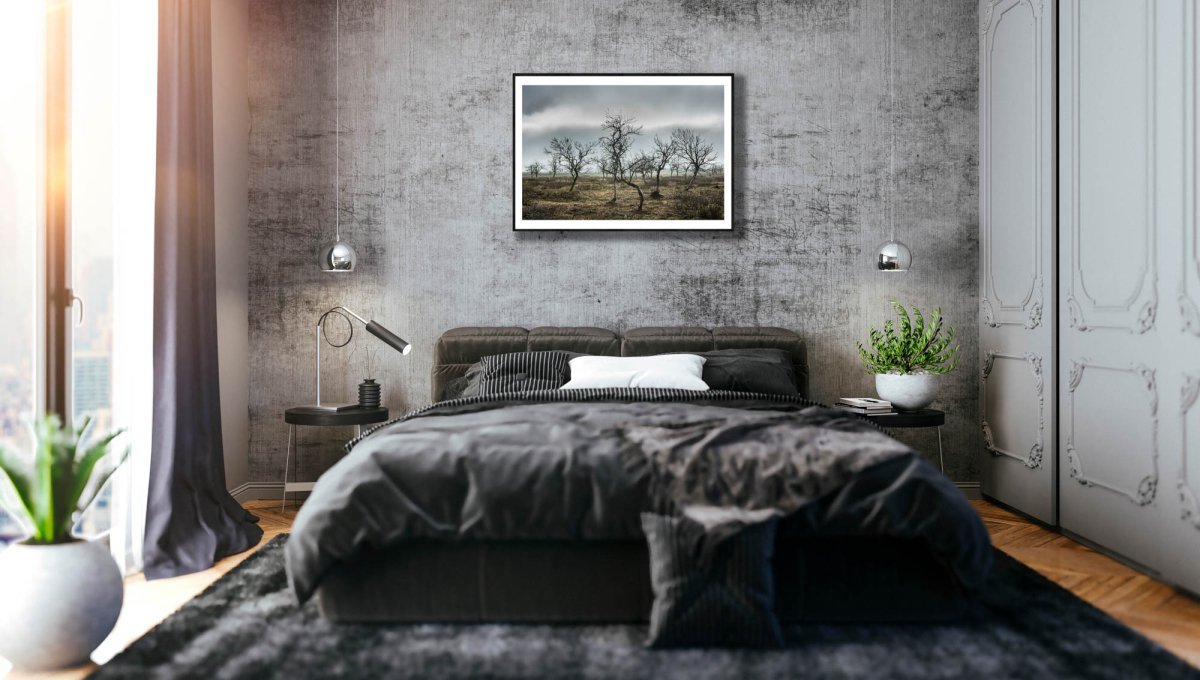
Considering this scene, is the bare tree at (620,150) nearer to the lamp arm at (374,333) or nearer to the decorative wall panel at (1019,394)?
the lamp arm at (374,333)

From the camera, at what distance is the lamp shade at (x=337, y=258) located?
4.20m

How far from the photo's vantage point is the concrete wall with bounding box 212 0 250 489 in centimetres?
420

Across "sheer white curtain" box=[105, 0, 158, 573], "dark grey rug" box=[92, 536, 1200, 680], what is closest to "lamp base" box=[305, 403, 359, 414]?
"sheer white curtain" box=[105, 0, 158, 573]

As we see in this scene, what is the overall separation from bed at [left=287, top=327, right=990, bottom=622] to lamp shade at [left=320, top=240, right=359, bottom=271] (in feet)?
6.13

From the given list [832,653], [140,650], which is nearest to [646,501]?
[832,653]

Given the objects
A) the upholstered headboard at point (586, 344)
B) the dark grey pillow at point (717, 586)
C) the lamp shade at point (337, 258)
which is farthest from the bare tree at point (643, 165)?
the dark grey pillow at point (717, 586)

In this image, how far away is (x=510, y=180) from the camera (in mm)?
4578

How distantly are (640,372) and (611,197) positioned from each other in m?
1.25

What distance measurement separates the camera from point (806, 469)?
2426 millimetres

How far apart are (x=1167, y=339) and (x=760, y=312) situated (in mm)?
1966

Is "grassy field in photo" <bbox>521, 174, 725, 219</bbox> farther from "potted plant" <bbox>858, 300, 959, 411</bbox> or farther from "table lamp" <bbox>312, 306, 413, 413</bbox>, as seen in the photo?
"potted plant" <bbox>858, 300, 959, 411</bbox>

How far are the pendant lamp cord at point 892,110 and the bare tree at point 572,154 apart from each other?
1.67 meters

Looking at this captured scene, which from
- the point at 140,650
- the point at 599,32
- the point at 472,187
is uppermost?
the point at 599,32

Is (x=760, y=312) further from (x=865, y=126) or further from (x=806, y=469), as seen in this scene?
(x=806, y=469)
